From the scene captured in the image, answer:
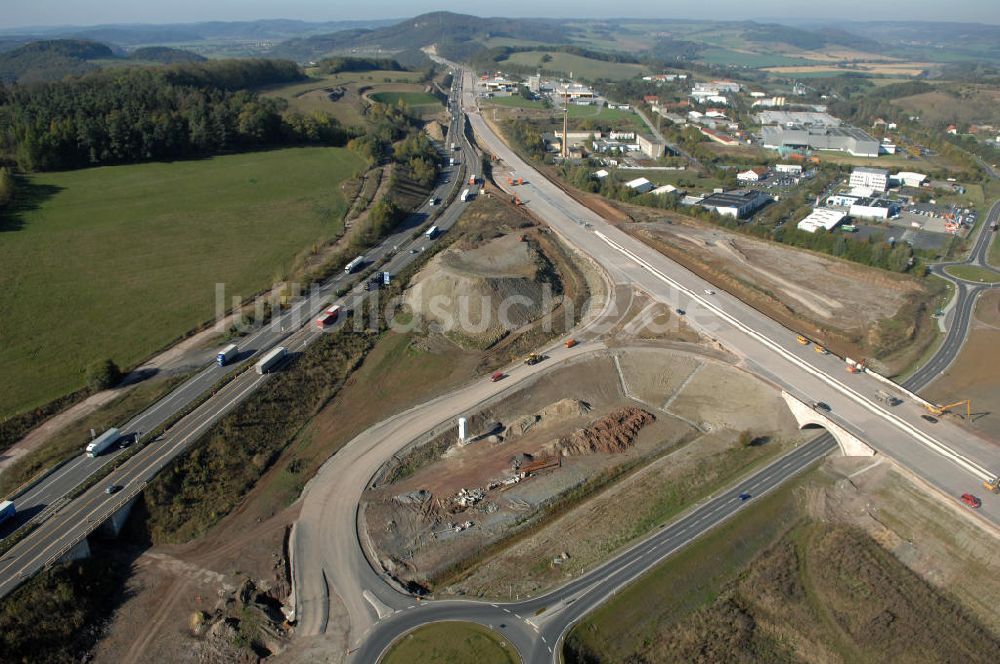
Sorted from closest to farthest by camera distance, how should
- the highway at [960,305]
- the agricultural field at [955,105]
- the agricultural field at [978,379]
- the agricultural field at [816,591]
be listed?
1. the agricultural field at [816,591]
2. the agricultural field at [978,379]
3. the highway at [960,305]
4. the agricultural field at [955,105]

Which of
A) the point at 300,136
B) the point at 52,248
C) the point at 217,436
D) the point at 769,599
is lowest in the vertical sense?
the point at 769,599

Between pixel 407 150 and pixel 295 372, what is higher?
pixel 407 150

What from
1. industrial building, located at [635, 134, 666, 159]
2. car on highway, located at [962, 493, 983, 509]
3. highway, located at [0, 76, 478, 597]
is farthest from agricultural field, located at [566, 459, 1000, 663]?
industrial building, located at [635, 134, 666, 159]

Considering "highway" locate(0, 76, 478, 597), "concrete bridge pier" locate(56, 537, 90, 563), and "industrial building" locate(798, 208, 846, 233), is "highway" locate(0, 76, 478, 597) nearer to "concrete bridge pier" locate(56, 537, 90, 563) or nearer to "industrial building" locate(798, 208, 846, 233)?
"concrete bridge pier" locate(56, 537, 90, 563)

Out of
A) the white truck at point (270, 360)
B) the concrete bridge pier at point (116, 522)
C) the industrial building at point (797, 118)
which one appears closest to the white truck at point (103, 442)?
the concrete bridge pier at point (116, 522)

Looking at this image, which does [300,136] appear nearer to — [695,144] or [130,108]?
[130,108]

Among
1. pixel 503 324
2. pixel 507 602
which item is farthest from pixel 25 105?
pixel 507 602

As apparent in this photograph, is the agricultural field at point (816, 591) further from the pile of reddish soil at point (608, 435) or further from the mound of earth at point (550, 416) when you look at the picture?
the mound of earth at point (550, 416)
